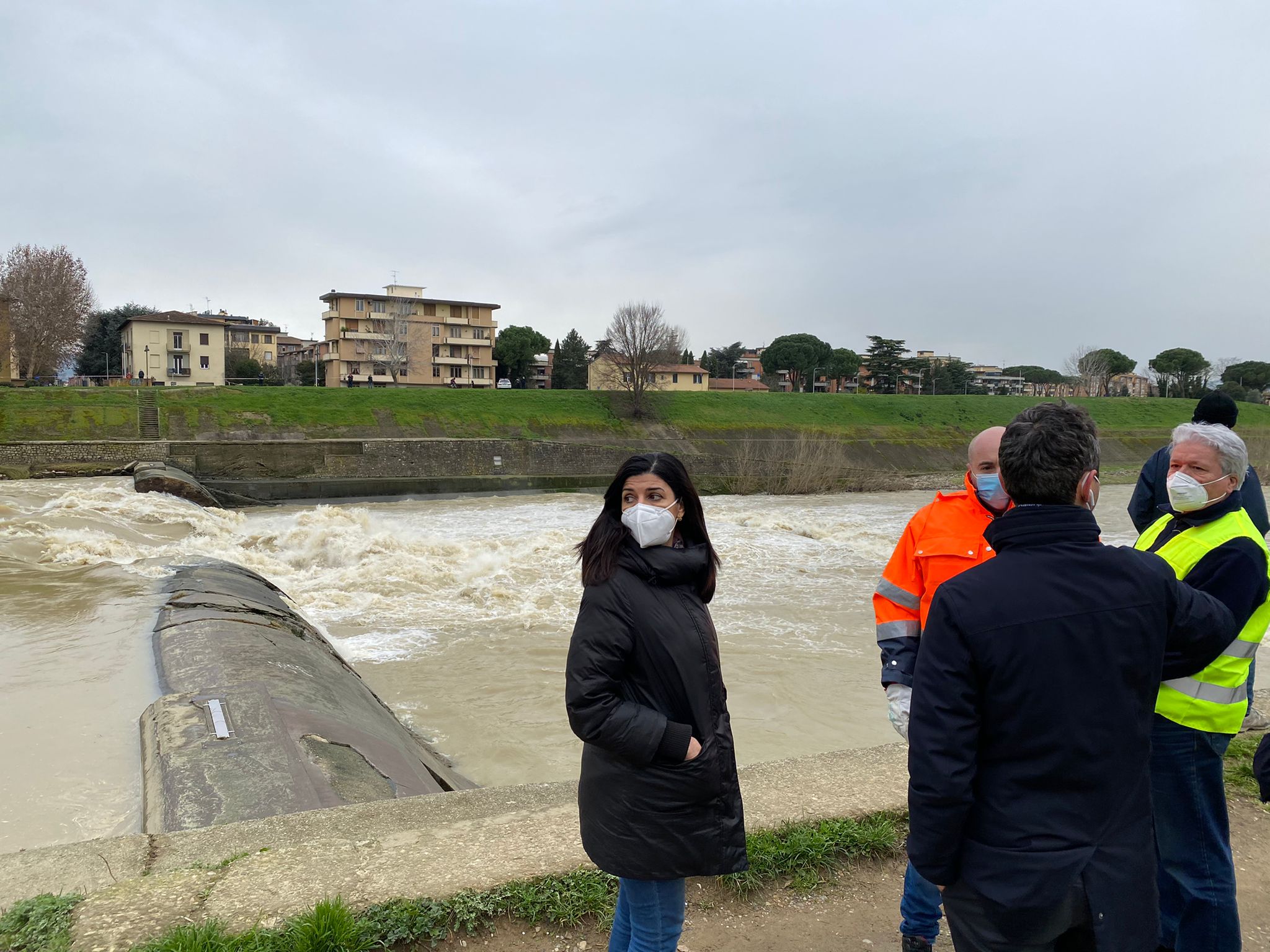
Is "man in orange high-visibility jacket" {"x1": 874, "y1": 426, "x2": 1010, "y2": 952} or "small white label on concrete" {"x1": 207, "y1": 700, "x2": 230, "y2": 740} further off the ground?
"man in orange high-visibility jacket" {"x1": 874, "y1": 426, "x2": 1010, "y2": 952}

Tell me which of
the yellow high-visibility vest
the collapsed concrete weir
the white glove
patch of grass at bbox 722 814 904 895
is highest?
the yellow high-visibility vest

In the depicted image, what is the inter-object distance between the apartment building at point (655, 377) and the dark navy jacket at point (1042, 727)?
48.5 m

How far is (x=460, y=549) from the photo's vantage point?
56.7 ft

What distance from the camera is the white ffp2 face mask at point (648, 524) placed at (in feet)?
7.79

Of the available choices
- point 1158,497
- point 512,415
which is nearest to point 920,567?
point 1158,497

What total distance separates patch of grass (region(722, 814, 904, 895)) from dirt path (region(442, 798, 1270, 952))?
50mm

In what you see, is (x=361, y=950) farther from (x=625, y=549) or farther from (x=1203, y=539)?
(x=1203, y=539)

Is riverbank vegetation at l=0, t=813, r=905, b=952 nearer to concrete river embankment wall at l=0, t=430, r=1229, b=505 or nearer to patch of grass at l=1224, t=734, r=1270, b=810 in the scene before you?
patch of grass at l=1224, t=734, r=1270, b=810

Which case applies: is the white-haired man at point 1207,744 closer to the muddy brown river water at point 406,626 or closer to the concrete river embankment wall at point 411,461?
the muddy brown river water at point 406,626

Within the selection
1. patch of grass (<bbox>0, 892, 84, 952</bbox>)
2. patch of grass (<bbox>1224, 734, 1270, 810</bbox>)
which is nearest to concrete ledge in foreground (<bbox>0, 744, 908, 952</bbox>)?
patch of grass (<bbox>0, 892, 84, 952</bbox>)

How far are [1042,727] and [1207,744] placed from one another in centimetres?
112

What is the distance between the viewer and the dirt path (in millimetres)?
2779

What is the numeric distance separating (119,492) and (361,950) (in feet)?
66.9

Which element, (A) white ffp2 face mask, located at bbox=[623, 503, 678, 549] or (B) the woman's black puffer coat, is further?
(A) white ffp2 face mask, located at bbox=[623, 503, 678, 549]
